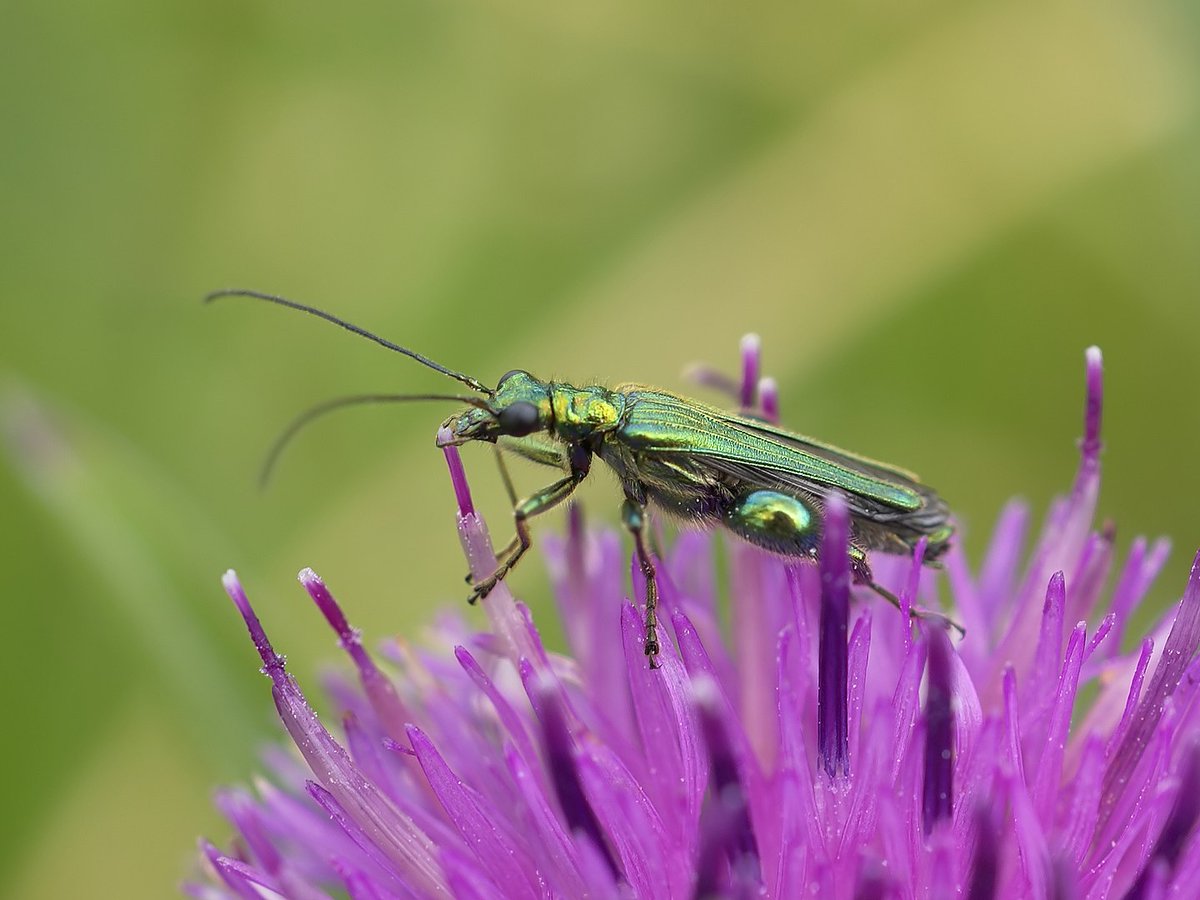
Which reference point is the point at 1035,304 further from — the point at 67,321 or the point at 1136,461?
the point at 67,321

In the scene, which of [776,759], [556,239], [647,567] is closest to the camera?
[647,567]

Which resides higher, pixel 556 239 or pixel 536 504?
pixel 556 239

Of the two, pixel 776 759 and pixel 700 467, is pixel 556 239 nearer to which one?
pixel 700 467

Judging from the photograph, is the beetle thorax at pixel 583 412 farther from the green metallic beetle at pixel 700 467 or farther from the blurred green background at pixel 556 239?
the blurred green background at pixel 556 239

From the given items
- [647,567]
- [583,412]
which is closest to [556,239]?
[583,412]

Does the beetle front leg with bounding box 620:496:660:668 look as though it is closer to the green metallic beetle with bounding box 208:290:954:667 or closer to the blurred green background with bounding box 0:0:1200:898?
the green metallic beetle with bounding box 208:290:954:667

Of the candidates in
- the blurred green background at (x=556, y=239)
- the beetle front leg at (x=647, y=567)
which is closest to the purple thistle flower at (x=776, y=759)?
the beetle front leg at (x=647, y=567)
